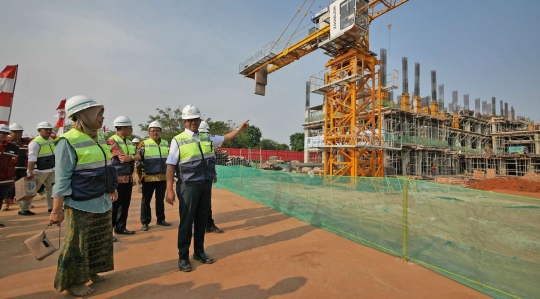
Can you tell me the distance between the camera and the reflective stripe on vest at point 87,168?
2492 millimetres

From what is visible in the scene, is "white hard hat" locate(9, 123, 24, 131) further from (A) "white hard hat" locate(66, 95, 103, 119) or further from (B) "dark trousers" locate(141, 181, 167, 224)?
(A) "white hard hat" locate(66, 95, 103, 119)

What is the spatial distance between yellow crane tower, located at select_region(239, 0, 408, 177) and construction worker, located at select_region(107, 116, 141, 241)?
494 inches

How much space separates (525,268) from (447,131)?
3552 centimetres

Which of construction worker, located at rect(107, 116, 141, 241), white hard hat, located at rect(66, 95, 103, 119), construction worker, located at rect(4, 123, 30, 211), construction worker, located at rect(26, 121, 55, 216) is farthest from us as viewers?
construction worker, located at rect(4, 123, 30, 211)

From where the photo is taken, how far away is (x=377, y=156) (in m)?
18.1

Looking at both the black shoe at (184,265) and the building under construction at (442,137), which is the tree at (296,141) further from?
the black shoe at (184,265)

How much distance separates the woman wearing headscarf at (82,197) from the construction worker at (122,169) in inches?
71.0

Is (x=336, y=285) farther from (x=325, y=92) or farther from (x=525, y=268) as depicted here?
(x=325, y=92)

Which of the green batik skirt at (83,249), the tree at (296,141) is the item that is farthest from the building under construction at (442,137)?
the tree at (296,141)

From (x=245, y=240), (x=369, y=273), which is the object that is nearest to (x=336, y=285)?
(x=369, y=273)

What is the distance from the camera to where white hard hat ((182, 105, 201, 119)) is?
3.39m

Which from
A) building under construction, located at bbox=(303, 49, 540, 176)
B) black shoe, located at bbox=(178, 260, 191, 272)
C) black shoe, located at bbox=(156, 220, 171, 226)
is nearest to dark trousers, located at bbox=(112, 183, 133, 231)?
black shoe, located at bbox=(156, 220, 171, 226)

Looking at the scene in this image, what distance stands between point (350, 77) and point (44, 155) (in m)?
13.6

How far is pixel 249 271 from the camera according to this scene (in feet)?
10.0
